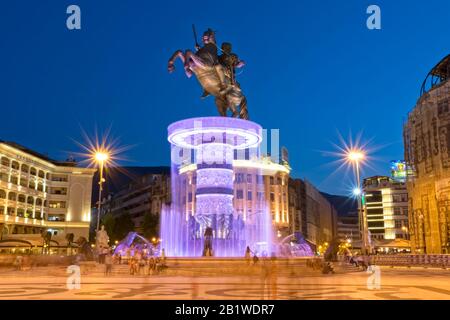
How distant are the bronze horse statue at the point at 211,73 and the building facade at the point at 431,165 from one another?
32476 millimetres

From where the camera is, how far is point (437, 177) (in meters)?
50.5

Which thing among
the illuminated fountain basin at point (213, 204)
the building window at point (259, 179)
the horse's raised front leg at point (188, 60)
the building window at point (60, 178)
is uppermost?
the building window at point (259, 179)

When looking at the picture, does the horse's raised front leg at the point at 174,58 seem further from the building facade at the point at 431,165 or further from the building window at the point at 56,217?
the building window at the point at 56,217

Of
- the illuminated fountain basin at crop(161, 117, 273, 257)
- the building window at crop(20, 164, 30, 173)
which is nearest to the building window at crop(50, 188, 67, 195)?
the building window at crop(20, 164, 30, 173)

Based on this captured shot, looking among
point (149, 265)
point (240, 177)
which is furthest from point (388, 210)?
point (149, 265)

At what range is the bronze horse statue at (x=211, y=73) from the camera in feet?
81.4

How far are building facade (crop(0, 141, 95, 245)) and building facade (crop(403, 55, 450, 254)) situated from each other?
1797 inches

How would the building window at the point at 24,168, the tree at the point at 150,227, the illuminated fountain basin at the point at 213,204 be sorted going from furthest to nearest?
the tree at the point at 150,227 → the building window at the point at 24,168 → the illuminated fountain basin at the point at 213,204

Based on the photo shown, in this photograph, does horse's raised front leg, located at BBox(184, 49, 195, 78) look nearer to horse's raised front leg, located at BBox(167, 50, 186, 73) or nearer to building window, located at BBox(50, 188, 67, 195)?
horse's raised front leg, located at BBox(167, 50, 186, 73)

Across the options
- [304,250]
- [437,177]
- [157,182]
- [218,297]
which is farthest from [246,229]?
[157,182]

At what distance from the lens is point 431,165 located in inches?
2062

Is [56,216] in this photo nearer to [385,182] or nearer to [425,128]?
[425,128]

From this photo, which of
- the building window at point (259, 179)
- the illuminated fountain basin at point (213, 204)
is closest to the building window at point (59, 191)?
the building window at point (259, 179)

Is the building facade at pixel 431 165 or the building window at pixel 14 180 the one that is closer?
the building facade at pixel 431 165
